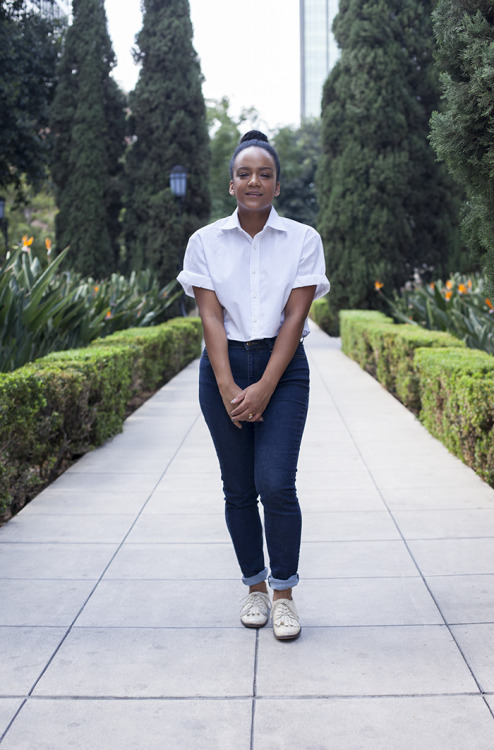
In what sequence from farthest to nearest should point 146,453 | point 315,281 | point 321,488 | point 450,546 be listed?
point 146,453
point 321,488
point 450,546
point 315,281

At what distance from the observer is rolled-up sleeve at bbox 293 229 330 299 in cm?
322

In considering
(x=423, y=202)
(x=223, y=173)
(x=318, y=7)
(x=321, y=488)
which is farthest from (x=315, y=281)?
(x=318, y=7)

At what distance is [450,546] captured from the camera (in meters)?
4.35

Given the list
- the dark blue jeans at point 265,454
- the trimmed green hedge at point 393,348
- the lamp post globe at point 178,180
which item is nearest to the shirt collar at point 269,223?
the dark blue jeans at point 265,454

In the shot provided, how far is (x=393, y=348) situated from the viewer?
1018 cm

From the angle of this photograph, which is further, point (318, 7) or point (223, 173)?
point (318, 7)

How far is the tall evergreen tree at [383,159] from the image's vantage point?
1758 centimetres

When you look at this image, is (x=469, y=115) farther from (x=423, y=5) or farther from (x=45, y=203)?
(x=45, y=203)

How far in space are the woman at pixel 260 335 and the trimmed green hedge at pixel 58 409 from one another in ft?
6.26

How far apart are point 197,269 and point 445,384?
3738 millimetres

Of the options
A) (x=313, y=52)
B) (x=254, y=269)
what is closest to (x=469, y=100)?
(x=254, y=269)

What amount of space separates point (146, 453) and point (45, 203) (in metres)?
28.4

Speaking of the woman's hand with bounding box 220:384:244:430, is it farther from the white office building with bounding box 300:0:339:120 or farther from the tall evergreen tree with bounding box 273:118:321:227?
the white office building with bounding box 300:0:339:120

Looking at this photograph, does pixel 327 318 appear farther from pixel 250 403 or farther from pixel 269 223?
pixel 250 403
